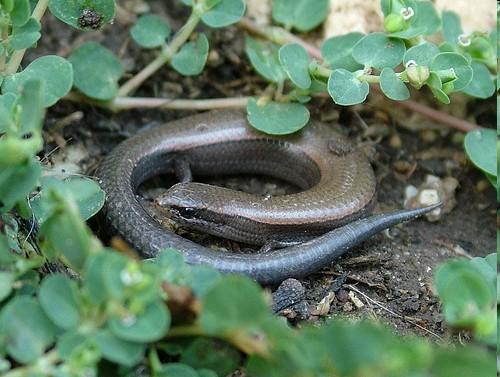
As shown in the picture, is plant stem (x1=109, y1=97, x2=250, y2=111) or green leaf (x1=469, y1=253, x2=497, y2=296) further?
plant stem (x1=109, y1=97, x2=250, y2=111)

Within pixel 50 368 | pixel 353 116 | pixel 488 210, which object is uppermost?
pixel 50 368

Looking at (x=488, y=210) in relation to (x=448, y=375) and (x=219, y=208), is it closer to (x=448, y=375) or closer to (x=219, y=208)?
(x=219, y=208)

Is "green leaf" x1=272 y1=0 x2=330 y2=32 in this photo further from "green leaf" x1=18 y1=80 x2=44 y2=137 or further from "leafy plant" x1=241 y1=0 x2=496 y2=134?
"green leaf" x1=18 y1=80 x2=44 y2=137

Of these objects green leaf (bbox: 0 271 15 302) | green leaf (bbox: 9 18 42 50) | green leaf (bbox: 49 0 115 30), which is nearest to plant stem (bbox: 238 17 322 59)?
green leaf (bbox: 49 0 115 30)

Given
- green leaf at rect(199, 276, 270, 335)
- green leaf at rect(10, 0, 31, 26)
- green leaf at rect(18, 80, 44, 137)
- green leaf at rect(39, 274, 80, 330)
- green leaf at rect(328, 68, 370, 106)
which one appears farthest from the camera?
green leaf at rect(328, 68, 370, 106)

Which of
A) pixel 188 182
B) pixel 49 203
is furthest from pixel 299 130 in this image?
pixel 49 203

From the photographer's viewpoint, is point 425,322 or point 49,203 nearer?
point 49,203
